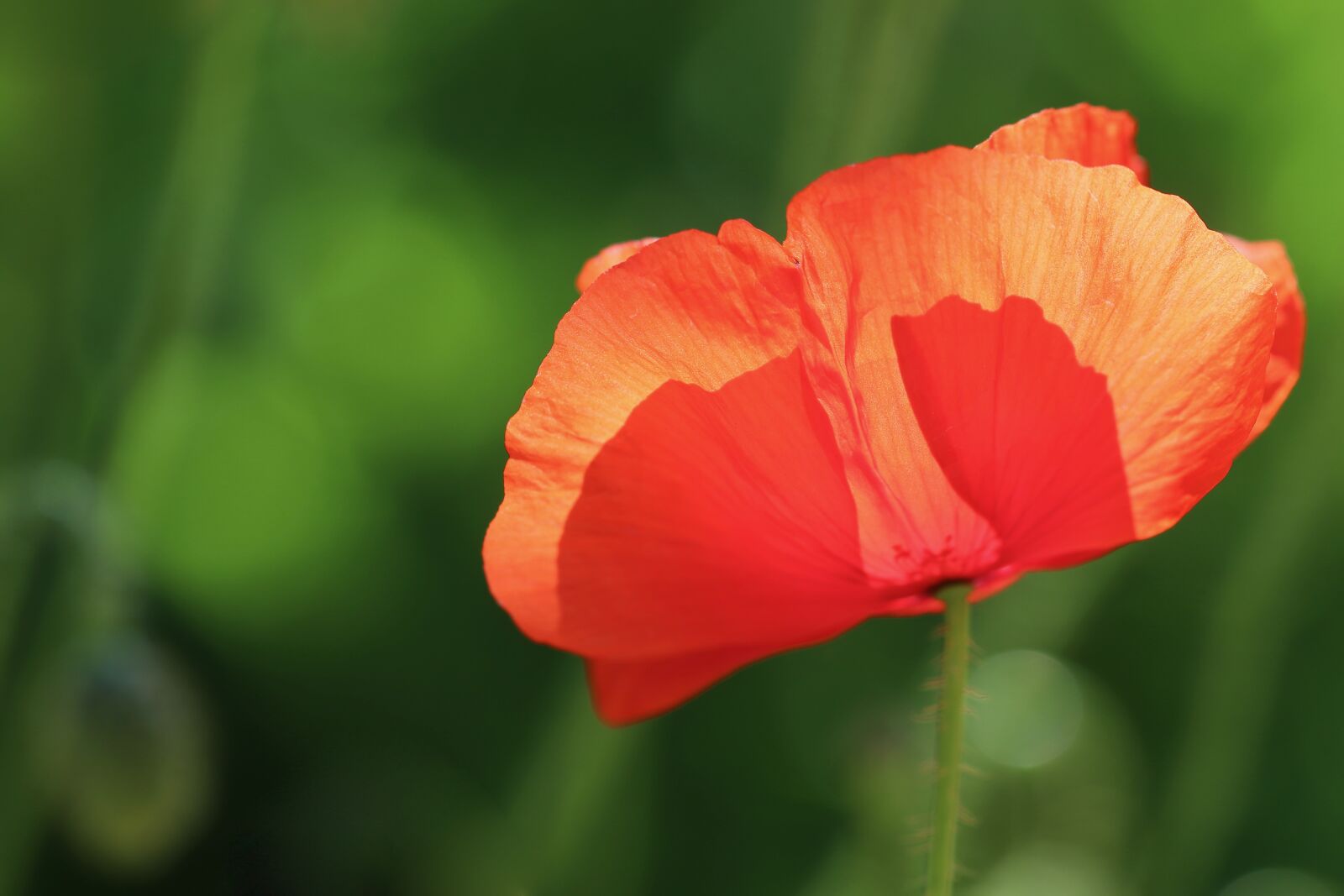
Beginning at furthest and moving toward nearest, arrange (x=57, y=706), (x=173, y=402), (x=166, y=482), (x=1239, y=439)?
1. (x=166, y=482)
2. (x=173, y=402)
3. (x=57, y=706)
4. (x=1239, y=439)

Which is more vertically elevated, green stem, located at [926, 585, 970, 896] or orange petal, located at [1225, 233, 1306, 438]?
orange petal, located at [1225, 233, 1306, 438]

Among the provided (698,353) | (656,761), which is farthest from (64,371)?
(698,353)

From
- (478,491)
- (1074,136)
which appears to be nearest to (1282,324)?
(1074,136)

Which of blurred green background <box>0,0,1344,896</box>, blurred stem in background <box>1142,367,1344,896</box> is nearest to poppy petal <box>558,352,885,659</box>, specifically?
blurred green background <box>0,0,1344,896</box>

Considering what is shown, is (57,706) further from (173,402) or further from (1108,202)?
(1108,202)

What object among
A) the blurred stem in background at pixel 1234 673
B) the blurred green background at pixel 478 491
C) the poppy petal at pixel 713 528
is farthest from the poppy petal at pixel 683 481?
the blurred stem in background at pixel 1234 673

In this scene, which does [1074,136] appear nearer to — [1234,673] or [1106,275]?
[1106,275]

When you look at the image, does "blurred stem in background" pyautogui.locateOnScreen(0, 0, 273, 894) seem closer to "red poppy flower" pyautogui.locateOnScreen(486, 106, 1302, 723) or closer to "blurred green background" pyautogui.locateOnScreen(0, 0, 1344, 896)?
"blurred green background" pyautogui.locateOnScreen(0, 0, 1344, 896)
